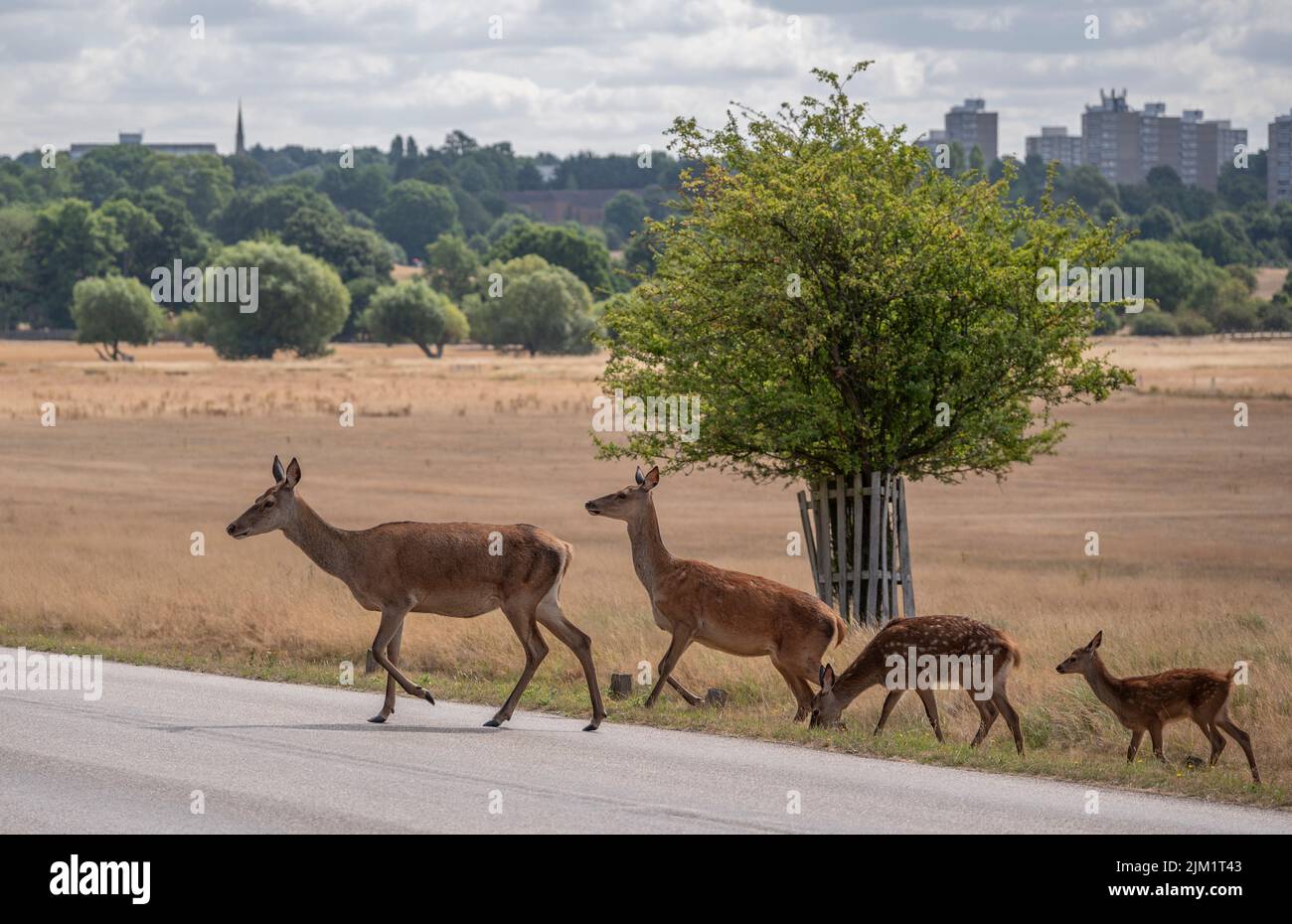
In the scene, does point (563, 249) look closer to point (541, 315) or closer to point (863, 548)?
point (541, 315)

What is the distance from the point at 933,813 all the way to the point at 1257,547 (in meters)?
26.2

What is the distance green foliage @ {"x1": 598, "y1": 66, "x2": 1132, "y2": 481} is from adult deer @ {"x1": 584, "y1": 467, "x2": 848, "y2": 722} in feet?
18.6

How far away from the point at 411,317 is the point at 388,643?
135217 millimetres

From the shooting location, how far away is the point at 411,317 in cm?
14775

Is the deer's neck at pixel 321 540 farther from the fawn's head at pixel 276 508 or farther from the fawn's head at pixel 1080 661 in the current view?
the fawn's head at pixel 1080 661

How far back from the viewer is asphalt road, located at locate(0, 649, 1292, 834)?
10445 mm

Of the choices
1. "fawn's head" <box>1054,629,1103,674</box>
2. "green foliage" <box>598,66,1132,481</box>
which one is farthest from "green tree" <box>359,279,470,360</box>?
"fawn's head" <box>1054,629,1103,674</box>

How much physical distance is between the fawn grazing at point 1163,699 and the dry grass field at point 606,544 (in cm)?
29

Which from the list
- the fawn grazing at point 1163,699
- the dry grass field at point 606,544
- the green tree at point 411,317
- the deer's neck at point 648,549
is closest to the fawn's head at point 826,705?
the dry grass field at point 606,544

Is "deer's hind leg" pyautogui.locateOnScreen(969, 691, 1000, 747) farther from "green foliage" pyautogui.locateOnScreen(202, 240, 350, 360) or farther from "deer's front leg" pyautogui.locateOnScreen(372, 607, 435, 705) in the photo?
"green foliage" pyautogui.locateOnScreen(202, 240, 350, 360)

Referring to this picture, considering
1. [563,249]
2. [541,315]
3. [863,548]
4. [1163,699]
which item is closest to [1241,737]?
[1163,699]

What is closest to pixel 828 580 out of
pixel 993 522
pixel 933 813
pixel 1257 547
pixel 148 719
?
pixel 148 719

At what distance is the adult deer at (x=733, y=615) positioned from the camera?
14750mm

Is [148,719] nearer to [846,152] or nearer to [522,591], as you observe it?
[522,591]
